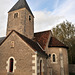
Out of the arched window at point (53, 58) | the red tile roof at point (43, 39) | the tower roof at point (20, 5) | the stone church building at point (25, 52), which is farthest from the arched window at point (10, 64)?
the tower roof at point (20, 5)

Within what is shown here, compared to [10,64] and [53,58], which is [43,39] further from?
[10,64]

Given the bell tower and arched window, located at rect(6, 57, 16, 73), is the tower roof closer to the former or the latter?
the bell tower

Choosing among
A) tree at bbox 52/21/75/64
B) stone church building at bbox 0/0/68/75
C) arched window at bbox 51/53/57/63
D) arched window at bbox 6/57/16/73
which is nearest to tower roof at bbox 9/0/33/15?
stone church building at bbox 0/0/68/75

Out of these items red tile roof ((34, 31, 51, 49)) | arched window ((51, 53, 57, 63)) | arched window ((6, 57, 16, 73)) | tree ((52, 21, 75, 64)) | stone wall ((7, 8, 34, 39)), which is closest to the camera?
arched window ((6, 57, 16, 73))

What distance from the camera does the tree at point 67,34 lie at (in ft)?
83.0

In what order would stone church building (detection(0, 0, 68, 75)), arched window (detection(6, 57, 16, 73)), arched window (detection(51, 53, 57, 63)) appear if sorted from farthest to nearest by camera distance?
arched window (detection(51, 53, 57, 63))
arched window (detection(6, 57, 16, 73))
stone church building (detection(0, 0, 68, 75))

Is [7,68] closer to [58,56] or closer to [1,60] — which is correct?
[1,60]

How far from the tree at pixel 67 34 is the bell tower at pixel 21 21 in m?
12.1

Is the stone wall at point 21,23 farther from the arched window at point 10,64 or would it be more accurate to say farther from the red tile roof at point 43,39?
the arched window at point 10,64

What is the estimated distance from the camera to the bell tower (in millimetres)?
15164

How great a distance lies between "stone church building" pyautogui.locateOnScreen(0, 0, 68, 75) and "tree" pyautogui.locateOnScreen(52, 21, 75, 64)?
1053cm

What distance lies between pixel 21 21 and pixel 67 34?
603 inches

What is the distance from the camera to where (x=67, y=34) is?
84.7 ft

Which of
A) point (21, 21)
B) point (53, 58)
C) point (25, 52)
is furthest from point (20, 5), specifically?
point (53, 58)
